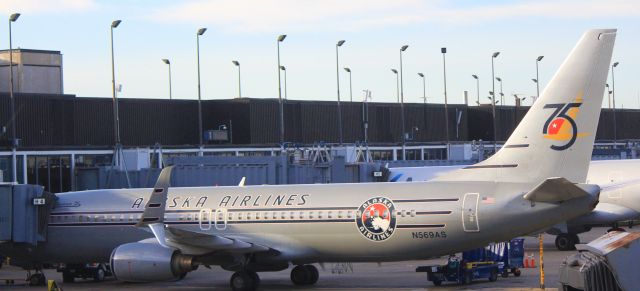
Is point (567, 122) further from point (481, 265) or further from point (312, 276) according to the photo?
point (312, 276)

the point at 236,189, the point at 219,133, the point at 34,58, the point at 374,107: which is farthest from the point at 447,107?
the point at 236,189

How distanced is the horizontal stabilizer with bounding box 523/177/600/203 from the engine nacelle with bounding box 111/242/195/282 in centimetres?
991

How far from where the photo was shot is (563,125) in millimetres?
27469

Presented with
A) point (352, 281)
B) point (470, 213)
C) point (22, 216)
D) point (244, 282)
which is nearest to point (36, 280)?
point (22, 216)

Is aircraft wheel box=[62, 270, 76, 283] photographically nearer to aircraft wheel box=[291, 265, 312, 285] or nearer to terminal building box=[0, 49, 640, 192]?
aircraft wheel box=[291, 265, 312, 285]

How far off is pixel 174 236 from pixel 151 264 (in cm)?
104

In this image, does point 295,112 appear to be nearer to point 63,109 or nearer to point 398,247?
point 63,109

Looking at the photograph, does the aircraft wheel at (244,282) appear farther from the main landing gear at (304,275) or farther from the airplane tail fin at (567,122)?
the airplane tail fin at (567,122)

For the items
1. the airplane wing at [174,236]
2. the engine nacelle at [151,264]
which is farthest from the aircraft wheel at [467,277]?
the engine nacelle at [151,264]

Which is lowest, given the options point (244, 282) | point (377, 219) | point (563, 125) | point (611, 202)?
point (244, 282)

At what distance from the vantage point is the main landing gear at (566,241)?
43000mm

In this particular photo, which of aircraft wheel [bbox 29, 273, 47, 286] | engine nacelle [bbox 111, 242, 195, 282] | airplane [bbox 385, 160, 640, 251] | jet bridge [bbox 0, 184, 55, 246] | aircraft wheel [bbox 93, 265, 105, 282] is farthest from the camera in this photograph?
airplane [bbox 385, 160, 640, 251]

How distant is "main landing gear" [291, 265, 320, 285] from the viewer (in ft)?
106

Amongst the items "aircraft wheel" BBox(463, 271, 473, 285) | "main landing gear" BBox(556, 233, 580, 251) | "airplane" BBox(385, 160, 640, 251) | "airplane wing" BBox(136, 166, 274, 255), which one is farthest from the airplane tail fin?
"main landing gear" BBox(556, 233, 580, 251)
